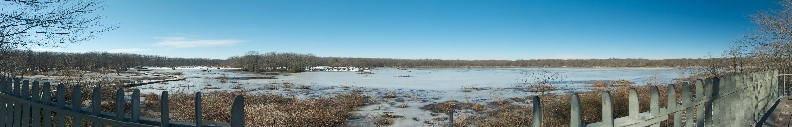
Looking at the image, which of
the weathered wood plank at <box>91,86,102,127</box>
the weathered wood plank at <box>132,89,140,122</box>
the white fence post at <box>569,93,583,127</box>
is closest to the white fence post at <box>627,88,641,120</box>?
the white fence post at <box>569,93,583,127</box>

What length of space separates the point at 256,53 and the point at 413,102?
73.6 meters

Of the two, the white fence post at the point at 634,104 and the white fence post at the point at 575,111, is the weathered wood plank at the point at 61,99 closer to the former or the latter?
the white fence post at the point at 575,111

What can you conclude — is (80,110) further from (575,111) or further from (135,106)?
(575,111)

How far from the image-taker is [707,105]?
10.1ft

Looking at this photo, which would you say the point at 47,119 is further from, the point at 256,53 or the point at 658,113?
the point at 256,53

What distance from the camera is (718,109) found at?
3.37 meters

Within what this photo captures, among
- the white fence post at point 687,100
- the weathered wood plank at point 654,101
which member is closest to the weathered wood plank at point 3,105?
the weathered wood plank at point 654,101

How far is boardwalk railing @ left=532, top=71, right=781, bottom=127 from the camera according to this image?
179cm

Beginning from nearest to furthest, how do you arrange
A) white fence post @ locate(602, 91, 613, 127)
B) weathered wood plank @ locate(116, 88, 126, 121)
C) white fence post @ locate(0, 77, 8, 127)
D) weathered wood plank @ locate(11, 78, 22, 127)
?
white fence post @ locate(602, 91, 613, 127) → weathered wood plank @ locate(116, 88, 126, 121) → weathered wood plank @ locate(11, 78, 22, 127) → white fence post @ locate(0, 77, 8, 127)

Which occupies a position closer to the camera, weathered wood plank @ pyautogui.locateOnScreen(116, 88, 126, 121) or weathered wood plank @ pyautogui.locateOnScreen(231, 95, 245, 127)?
weathered wood plank @ pyautogui.locateOnScreen(231, 95, 245, 127)

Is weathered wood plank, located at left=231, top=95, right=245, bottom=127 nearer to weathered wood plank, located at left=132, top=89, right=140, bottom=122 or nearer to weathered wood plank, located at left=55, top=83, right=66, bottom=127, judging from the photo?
weathered wood plank, located at left=132, top=89, right=140, bottom=122

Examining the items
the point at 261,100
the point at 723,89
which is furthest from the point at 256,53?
the point at 723,89

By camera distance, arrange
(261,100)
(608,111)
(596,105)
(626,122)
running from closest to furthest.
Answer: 1. (608,111)
2. (626,122)
3. (596,105)
4. (261,100)

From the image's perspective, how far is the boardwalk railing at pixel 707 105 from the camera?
70.5 inches
